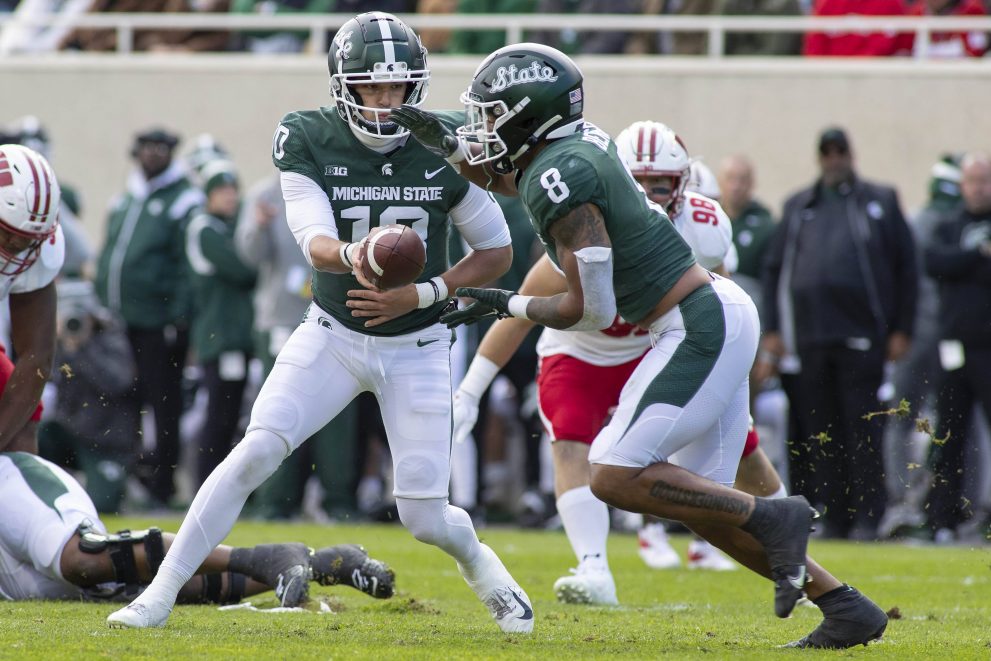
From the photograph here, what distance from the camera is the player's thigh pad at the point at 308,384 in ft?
16.8

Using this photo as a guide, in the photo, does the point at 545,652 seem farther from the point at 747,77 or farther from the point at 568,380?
the point at 747,77

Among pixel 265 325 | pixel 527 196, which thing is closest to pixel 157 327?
pixel 265 325

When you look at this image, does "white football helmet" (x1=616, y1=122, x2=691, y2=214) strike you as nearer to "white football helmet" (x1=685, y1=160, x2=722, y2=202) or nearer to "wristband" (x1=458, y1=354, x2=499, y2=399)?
"white football helmet" (x1=685, y1=160, x2=722, y2=202)

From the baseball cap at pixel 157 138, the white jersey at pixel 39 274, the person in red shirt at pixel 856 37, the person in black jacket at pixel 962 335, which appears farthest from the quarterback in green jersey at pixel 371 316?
the person in red shirt at pixel 856 37

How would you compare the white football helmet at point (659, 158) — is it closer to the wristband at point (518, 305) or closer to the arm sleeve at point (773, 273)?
the wristband at point (518, 305)

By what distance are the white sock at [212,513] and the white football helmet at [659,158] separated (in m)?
2.19

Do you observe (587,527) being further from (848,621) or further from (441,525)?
(848,621)

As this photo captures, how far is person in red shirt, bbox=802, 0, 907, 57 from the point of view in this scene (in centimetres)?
1221

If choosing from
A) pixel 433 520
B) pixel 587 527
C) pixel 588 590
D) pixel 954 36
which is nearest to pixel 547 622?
pixel 588 590

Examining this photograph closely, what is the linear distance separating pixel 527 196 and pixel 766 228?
5.83m

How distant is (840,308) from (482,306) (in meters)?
5.22

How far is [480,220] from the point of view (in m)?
5.49

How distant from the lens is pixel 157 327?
10.8 m

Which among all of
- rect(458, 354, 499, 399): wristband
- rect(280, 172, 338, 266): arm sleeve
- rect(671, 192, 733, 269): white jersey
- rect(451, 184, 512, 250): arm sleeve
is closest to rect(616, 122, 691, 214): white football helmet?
rect(671, 192, 733, 269): white jersey
